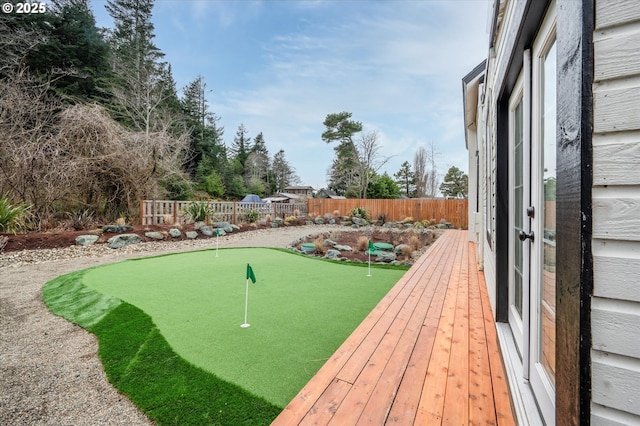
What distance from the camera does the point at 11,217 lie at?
7055 mm

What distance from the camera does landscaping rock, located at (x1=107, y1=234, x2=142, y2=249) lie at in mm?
7456

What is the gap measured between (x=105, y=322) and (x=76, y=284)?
6.18 feet

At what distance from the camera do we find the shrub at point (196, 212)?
1107cm

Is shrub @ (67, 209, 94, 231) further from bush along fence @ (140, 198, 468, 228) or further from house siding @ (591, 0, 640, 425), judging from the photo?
house siding @ (591, 0, 640, 425)

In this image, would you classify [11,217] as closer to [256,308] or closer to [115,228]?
[115,228]

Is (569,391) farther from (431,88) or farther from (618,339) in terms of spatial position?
(431,88)

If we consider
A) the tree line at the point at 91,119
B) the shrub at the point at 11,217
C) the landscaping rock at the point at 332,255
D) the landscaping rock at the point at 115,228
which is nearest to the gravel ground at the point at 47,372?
the shrub at the point at 11,217

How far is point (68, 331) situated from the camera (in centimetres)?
292

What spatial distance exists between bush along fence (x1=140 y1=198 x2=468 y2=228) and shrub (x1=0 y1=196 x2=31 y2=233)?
3.01 meters

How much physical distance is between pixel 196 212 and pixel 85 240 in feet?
13.4

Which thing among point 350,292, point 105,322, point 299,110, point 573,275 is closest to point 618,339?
point 573,275

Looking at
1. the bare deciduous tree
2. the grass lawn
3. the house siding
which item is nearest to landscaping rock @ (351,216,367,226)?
the bare deciduous tree

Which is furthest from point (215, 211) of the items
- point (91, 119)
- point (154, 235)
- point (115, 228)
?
point (91, 119)

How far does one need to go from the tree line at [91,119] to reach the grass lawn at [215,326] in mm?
5282
